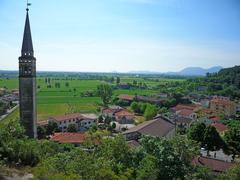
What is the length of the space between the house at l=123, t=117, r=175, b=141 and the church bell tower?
36.4ft

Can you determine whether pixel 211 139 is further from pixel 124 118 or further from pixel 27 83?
pixel 124 118

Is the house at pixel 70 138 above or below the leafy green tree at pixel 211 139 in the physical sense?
below

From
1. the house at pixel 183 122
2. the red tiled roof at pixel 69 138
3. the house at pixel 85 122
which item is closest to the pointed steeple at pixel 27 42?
the red tiled roof at pixel 69 138

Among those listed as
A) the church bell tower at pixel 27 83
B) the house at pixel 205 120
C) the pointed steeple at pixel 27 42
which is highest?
the pointed steeple at pixel 27 42

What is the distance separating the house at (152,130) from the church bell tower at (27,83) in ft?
36.4

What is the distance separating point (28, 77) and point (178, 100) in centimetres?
4910

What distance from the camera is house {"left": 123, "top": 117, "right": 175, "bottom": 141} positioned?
30.9 meters

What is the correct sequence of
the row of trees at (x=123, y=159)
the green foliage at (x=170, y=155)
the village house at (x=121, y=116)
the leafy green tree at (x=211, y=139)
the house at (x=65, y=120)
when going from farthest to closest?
1. the village house at (x=121, y=116)
2. the house at (x=65, y=120)
3. the leafy green tree at (x=211, y=139)
4. the green foliage at (x=170, y=155)
5. the row of trees at (x=123, y=159)

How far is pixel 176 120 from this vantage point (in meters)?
46.0

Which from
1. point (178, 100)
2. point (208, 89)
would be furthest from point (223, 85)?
point (178, 100)

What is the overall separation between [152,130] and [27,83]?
15.2m

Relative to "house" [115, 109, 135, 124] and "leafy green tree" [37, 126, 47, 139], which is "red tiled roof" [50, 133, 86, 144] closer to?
"leafy green tree" [37, 126, 47, 139]

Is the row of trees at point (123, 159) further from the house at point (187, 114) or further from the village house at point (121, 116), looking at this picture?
the house at point (187, 114)

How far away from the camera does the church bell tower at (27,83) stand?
21297mm
